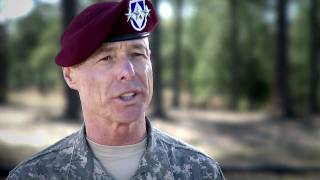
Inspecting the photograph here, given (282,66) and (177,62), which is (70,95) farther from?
(177,62)

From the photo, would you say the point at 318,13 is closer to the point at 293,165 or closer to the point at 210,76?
the point at 210,76

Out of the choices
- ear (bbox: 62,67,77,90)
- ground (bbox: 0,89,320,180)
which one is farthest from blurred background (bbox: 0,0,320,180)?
ear (bbox: 62,67,77,90)

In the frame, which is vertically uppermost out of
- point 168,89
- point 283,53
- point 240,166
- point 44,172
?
point 44,172

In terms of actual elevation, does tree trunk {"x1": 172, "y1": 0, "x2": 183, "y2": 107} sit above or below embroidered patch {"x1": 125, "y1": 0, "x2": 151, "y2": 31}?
below

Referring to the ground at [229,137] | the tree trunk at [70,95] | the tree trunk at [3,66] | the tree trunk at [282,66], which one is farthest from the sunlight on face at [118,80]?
the tree trunk at [282,66]

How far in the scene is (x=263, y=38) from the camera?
15.5 metres

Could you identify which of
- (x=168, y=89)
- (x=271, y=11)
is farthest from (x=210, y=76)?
(x=271, y=11)

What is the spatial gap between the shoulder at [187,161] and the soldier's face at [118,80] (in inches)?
6.4

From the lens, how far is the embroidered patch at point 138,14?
53.8 inches

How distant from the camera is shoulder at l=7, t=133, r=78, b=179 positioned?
1.38 metres

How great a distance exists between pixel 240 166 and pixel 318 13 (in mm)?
8527

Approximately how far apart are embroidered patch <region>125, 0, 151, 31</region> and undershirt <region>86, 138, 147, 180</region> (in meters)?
0.31

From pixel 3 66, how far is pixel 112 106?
10.8m

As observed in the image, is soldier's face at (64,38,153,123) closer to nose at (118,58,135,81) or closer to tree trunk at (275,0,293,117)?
nose at (118,58,135,81)
